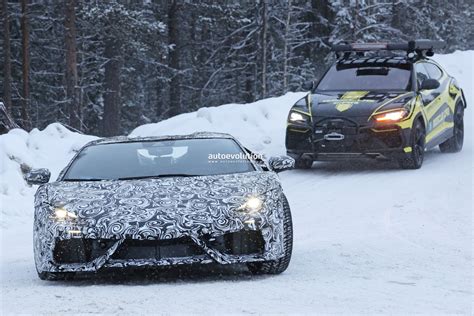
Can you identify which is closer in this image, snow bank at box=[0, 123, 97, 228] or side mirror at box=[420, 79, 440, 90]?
snow bank at box=[0, 123, 97, 228]

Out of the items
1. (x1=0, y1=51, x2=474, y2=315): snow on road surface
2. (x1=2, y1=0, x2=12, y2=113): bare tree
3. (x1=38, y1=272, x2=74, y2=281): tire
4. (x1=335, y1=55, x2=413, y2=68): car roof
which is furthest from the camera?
(x1=2, y1=0, x2=12, y2=113): bare tree

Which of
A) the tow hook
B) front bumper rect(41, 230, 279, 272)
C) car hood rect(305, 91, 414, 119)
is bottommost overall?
the tow hook

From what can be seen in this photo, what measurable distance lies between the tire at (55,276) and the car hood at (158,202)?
0.49 m

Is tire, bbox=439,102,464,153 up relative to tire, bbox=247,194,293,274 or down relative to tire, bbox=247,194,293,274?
down

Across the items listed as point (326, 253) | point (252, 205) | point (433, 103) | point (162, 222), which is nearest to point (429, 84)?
point (433, 103)

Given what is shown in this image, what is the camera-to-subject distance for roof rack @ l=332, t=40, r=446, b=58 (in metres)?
15.0

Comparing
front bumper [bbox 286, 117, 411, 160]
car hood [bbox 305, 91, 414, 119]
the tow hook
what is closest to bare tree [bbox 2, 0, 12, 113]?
car hood [bbox 305, 91, 414, 119]

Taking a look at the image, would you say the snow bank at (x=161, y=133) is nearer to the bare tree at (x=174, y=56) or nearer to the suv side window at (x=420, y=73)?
the suv side window at (x=420, y=73)

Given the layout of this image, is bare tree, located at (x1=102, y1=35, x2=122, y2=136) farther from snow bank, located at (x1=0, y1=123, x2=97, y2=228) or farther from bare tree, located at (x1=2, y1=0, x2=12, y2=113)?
snow bank, located at (x1=0, y1=123, x2=97, y2=228)

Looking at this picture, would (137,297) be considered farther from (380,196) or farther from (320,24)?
(320,24)

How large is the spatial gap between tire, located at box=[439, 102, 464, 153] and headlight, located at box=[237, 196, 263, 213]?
9.43m

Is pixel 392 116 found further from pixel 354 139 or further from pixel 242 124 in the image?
pixel 242 124

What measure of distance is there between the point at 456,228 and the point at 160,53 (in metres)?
26.6

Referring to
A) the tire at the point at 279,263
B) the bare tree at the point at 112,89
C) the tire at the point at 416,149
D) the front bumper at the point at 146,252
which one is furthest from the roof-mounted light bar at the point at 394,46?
the bare tree at the point at 112,89
